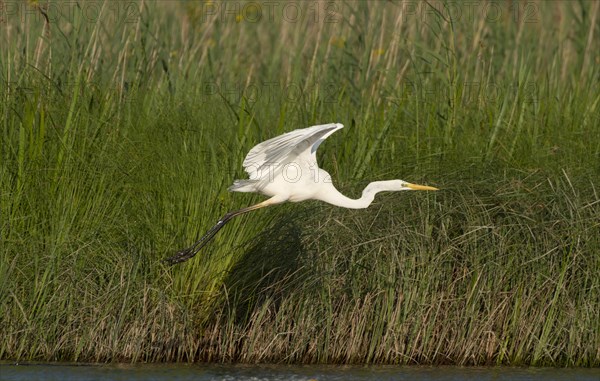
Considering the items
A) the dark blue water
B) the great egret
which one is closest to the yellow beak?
the great egret

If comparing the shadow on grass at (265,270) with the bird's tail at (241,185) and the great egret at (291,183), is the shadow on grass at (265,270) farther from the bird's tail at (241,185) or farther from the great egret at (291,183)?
the bird's tail at (241,185)

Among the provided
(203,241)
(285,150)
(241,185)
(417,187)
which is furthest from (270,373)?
(417,187)

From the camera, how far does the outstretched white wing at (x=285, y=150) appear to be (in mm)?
5324

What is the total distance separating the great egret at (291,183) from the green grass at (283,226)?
175mm

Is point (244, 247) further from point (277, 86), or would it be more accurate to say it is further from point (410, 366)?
point (277, 86)

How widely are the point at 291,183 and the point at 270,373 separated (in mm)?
1121

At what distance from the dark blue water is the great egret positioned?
24.0 inches

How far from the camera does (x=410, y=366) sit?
19.1 ft

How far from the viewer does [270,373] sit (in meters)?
5.57

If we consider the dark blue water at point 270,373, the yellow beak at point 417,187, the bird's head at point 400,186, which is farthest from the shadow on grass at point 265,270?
the yellow beak at point 417,187

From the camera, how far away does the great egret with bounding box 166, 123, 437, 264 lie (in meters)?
5.72

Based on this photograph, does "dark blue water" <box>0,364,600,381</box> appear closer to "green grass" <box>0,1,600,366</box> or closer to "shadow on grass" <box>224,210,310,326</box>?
"green grass" <box>0,1,600,366</box>

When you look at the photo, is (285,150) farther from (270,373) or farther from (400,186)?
(270,373)

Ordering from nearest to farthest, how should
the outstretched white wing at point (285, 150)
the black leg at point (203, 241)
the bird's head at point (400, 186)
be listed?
the outstretched white wing at point (285, 150)
the black leg at point (203, 241)
the bird's head at point (400, 186)
